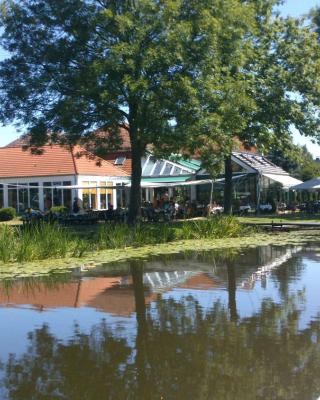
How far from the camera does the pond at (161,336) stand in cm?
560

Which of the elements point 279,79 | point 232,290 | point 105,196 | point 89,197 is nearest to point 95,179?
point 89,197

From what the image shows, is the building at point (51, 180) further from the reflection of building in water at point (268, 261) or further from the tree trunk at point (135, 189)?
the reflection of building in water at point (268, 261)

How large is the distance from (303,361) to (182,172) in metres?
38.7

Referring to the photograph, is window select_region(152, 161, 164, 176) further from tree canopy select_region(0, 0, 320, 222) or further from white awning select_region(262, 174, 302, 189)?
tree canopy select_region(0, 0, 320, 222)

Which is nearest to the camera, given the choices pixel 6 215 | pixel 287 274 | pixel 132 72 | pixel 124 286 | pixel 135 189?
pixel 124 286

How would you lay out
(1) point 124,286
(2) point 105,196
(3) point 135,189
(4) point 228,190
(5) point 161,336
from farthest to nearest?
(2) point 105,196, (4) point 228,190, (3) point 135,189, (1) point 124,286, (5) point 161,336

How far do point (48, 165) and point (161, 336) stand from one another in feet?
117

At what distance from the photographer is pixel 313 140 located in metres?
29.3

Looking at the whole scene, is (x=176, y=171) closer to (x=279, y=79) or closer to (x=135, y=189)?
(x=279, y=79)

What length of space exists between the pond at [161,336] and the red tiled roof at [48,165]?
2918 cm

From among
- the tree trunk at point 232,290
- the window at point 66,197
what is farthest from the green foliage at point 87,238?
the window at point 66,197

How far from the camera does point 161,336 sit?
7348 mm

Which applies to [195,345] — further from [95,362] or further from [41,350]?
[41,350]

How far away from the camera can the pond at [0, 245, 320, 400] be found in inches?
220
